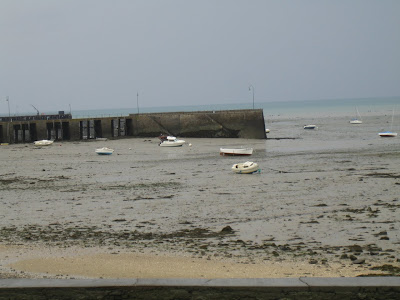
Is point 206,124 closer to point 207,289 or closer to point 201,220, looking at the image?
point 201,220

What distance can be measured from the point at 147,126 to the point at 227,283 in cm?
5626

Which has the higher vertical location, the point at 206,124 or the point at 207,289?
the point at 206,124

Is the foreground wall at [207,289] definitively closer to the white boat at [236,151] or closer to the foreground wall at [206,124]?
the white boat at [236,151]

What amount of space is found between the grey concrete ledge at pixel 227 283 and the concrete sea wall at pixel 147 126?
4951cm

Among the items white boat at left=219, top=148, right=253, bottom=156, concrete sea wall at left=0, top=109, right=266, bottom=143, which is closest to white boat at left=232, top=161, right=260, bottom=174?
white boat at left=219, top=148, right=253, bottom=156

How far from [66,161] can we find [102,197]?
58.9ft

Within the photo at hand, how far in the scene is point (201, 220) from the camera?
1597cm

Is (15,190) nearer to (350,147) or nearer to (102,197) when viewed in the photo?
(102,197)

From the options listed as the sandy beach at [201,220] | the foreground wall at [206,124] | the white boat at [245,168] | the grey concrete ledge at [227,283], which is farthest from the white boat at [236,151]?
the grey concrete ledge at [227,283]

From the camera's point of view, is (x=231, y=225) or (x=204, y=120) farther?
(x=204, y=120)

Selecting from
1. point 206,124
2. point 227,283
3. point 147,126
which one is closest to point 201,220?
point 227,283

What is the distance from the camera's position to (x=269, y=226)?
48.6 ft

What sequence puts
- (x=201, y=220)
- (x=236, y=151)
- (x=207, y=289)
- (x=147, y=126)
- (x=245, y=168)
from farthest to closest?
(x=147, y=126)
(x=236, y=151)
(x=245, y=168)
(x=201, y=220)
(x=207, y=289)

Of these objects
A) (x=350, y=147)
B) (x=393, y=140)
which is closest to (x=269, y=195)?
(x=350, y=147)
